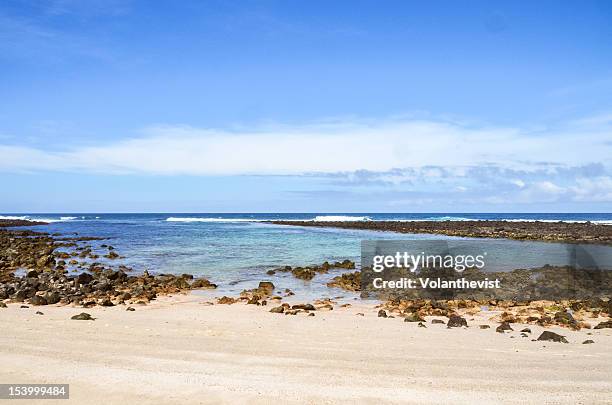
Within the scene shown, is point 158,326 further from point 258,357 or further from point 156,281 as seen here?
point 156,281

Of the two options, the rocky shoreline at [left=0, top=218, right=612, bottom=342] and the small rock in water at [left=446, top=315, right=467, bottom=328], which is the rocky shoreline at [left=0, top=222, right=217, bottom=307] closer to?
the rocky shoreline at [left=0, top=218, right=612, bottom=342]

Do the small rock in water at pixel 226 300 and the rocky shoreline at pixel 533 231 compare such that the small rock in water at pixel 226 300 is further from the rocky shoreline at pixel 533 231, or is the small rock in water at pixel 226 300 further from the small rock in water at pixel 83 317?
the rocky shoreline at pixel 533 231

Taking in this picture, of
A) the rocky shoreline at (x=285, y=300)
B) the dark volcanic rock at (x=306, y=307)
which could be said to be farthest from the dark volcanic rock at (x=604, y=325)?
the dark volcanic rock at (x=306, y=307)

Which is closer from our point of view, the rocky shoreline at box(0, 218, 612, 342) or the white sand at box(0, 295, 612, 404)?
the white sand at box(0, 295, 612, 404)

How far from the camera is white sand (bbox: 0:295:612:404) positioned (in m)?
5.44

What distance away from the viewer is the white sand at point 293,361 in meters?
5.44

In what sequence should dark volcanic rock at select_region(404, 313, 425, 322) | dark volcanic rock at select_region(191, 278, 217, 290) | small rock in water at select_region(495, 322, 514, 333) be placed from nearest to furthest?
small rock in water at select_region(495, 322, 514, 333) < dark volcanic rock at select_region(404, 313, 425, 322) < dark volcanic rock at select_region(191, 278, 217, 290)

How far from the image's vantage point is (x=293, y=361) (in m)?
6.79

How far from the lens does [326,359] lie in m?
6.91

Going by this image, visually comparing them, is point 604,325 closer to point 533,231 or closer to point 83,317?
point 83,317

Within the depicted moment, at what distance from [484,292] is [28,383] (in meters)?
11.9

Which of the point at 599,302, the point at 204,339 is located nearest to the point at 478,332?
the point at 599,302

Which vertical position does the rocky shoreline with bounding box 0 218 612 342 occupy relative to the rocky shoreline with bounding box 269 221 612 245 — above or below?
below

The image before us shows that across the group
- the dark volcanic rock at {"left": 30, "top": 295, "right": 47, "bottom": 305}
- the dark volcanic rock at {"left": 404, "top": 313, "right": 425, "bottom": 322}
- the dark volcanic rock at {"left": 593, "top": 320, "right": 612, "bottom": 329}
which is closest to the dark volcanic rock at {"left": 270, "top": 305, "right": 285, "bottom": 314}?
the dark volcanic rock at {"left": 404, "top": 313, "right": 425, "bottom": 322}
